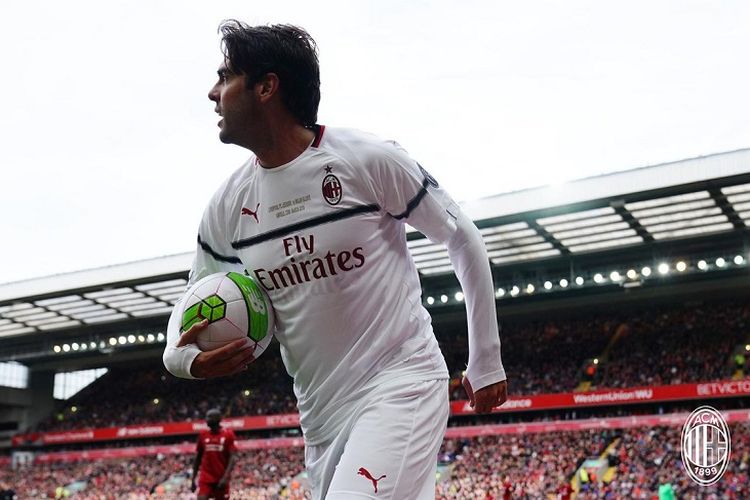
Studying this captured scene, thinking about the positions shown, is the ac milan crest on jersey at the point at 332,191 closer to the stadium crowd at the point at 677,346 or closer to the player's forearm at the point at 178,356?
the player's forearm at the point at 178,356

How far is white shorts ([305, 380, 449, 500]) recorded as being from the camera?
2.75 m

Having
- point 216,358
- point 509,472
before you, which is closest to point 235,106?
point 216,358

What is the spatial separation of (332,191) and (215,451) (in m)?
7.73

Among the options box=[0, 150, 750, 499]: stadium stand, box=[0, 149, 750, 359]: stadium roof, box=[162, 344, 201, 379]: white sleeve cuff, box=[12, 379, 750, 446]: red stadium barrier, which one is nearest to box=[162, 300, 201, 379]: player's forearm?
box=[162, 344, 201, 379]: white sleeve cuff

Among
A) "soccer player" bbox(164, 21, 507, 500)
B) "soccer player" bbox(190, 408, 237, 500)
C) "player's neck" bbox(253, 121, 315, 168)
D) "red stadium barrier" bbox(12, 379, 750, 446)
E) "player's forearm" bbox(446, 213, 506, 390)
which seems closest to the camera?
"soccer player" bbox(164, 21, 507, 500)

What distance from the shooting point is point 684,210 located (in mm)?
27969

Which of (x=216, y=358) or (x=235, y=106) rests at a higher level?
(x=235, y=106)

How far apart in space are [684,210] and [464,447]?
10.6m

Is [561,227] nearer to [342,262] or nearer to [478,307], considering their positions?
[478,307]

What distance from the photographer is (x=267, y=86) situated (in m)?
3.06

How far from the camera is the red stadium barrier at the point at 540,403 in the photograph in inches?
1178

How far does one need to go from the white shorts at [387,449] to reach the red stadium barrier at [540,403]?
88.9ft

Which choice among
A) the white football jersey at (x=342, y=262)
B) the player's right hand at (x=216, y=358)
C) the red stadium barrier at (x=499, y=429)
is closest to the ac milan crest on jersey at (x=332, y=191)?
the white football jersey at (x=342, y=262)

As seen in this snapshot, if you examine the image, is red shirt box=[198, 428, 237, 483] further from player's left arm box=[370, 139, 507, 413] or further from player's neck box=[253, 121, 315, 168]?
player's neck box=[253, 121, 315, 168]
